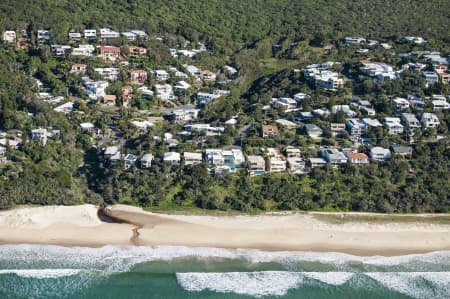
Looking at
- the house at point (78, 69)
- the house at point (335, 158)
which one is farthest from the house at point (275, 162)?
the house at point (78, 69)

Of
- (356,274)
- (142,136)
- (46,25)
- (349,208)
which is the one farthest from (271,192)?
(46,25)

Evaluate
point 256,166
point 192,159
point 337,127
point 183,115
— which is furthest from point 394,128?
point 183,115

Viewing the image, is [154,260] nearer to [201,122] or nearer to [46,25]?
[201,122]

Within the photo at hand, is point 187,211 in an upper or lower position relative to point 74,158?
lower

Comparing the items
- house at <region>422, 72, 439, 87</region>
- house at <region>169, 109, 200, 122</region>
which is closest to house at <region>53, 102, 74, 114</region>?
house at <region>169, 109, 200, 122</region>

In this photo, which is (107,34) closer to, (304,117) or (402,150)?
(304,117)

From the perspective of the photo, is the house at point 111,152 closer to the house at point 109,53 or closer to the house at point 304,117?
the house at point 304,117
